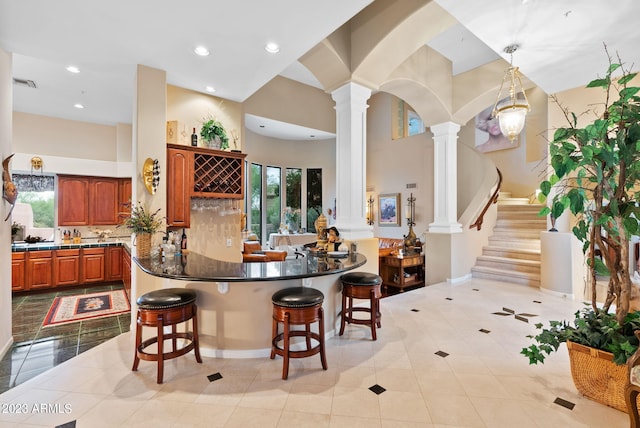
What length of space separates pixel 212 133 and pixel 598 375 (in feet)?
15.4

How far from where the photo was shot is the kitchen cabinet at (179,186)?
380 centimetres

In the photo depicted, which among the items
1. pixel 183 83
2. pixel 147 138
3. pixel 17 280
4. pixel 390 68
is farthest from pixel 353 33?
pixel 17 280

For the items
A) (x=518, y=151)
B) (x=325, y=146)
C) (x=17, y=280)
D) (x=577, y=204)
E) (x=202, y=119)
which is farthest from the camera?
(x=325, y=146)

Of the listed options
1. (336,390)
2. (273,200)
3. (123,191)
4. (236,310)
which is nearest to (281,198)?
(273,200)

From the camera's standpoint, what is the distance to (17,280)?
511 centimetres

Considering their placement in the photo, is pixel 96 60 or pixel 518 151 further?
pixel 518 151

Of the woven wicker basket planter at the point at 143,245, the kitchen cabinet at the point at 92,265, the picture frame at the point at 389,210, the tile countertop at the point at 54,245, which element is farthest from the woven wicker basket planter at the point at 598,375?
the kitchen cabinet at the point at 92,265

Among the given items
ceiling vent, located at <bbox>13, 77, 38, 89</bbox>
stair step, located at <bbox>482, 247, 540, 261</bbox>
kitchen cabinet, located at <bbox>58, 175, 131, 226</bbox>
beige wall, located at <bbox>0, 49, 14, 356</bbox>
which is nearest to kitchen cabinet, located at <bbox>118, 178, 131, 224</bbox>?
kitchen cabinet, located at <bbox>58, 175, 131, 226</bbox>

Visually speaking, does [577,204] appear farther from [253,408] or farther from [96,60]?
[96,60]

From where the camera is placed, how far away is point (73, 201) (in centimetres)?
600

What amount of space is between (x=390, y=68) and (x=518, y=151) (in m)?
6.40

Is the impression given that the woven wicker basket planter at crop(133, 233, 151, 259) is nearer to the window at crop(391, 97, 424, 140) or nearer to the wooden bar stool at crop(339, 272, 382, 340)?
the wooden bar stool at crop(339, 272, 382, 340)

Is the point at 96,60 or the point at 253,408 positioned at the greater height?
the point at 96,60

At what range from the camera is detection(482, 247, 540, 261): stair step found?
561 cm
